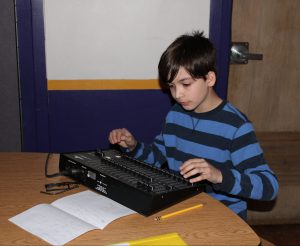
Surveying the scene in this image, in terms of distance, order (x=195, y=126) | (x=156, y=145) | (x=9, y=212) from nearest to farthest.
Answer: (x=9, y=212), (x=195, y=126), (x=156, y=145)

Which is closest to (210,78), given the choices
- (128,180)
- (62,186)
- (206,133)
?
(206,133)

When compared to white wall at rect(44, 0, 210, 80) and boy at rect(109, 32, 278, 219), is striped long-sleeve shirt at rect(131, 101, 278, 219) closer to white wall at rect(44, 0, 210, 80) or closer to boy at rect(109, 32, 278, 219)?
boy at rect(109, 32, 278, 219)

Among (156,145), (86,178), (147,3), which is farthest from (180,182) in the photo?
(147,3)

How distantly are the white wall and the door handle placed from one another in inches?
7.9

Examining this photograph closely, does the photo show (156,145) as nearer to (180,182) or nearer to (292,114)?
(180,182)

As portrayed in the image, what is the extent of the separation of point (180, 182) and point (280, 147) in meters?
1.65

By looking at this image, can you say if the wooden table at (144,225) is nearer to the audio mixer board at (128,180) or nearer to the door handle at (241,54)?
the audio mixer board at (128,180)

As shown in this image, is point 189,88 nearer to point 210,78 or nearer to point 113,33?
point 210,78

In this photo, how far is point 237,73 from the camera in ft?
8.47

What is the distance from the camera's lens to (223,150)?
5.15 ft

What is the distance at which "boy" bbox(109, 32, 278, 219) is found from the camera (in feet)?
4.52

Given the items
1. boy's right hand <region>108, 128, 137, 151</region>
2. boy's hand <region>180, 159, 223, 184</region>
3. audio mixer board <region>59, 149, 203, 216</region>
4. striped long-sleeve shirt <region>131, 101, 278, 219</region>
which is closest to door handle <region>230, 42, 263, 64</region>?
striped long-sleeve shirt <region>131, 101, 278, 219</region>

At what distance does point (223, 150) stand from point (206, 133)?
10cm

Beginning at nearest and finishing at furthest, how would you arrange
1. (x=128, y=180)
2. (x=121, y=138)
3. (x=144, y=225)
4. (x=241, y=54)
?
(x=144, y=225)
(x=128, y=180)
(x=121, y=138)
(x=241, y=54)
